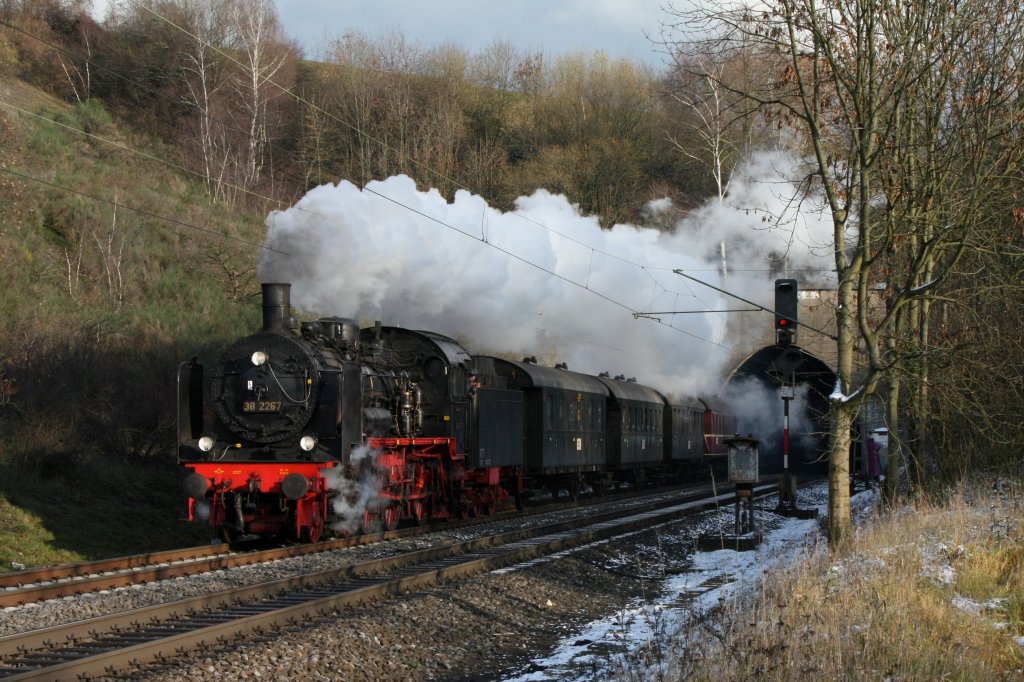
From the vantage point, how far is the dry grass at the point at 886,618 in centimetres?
709

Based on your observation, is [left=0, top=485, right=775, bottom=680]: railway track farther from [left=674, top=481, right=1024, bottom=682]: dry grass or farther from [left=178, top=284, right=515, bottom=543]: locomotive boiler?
[left=674, top=481, right=1024, bottom=682]: dry grass

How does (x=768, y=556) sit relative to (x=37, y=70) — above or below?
below

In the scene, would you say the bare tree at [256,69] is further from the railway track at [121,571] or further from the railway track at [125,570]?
the railway track at [121,571]

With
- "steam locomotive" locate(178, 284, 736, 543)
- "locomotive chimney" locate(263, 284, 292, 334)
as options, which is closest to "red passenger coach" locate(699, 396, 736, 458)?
"steam locomotive" locate(178, 284, 736, 543)

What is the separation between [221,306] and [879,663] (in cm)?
2605

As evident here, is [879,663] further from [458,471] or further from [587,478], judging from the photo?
[587,478]

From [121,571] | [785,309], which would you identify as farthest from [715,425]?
[121,571]

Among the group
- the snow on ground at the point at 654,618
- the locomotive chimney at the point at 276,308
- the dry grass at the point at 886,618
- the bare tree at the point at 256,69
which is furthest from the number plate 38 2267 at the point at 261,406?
the bare tree at the point at 256,69

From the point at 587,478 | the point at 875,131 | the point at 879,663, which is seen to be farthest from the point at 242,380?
the point at 587,478

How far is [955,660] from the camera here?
7.13 metres

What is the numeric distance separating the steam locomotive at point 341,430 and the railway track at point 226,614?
2137 mm

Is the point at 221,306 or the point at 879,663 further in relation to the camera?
the point at 221,306

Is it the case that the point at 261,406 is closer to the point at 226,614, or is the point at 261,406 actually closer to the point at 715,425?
the point at 226,614

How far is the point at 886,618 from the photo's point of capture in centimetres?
814
